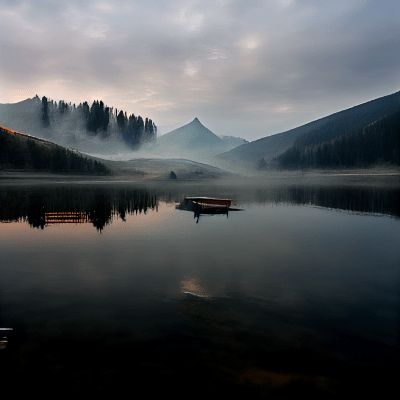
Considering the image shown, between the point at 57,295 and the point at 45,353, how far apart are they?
6.26 metres

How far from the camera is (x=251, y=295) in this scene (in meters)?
17.3

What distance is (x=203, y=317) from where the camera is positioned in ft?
46.8

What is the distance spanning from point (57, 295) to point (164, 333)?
25.5 feet

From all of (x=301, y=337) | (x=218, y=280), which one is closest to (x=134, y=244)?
(x=218, y=280)

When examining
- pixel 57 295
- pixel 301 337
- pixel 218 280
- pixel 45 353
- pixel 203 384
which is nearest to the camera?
pixel 203 384

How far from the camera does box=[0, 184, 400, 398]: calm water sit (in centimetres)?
1012

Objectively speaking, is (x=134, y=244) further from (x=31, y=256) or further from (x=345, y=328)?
(x=345, y=328)

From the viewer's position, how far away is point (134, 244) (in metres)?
31.5

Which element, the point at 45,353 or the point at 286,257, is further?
the point at 286,257

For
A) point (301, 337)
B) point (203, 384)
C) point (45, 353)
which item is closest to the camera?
point (203, 384)

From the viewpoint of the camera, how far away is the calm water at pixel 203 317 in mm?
10117

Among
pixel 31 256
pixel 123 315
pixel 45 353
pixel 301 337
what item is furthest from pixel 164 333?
pixel 31 256

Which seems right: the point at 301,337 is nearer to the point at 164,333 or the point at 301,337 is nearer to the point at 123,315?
the point at 164,333

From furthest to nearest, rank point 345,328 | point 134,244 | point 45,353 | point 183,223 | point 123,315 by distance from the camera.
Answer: point 183,223, point 134,244, point 123,315, point 345,328, point 45,353
